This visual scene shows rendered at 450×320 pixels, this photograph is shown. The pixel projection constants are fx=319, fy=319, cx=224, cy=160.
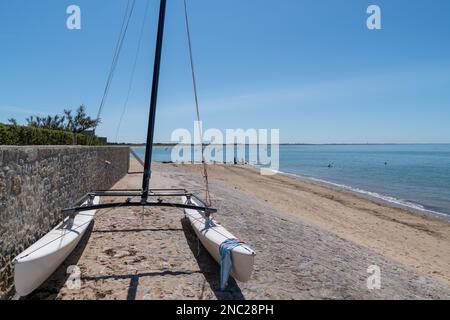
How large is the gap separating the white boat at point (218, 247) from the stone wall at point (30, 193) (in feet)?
9.84

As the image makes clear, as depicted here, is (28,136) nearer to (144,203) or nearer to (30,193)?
(30,193)

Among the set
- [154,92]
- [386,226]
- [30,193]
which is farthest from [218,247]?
[386,226]

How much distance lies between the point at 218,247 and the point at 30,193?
3338 mm

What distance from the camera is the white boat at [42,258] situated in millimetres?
4129

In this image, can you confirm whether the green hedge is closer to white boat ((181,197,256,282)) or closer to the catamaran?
the catamaran

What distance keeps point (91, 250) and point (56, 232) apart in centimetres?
80

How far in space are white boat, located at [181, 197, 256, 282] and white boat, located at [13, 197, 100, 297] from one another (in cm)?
238

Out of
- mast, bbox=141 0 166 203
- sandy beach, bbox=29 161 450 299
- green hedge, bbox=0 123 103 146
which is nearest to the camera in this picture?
sandy beach, bbox=29 161 450 299

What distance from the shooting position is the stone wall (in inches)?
178

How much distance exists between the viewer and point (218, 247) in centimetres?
557

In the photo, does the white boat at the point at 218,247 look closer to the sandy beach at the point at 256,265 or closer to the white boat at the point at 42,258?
the sandy beach at the point at 256,265

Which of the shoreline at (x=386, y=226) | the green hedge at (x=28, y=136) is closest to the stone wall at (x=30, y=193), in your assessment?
the green hedge at (x=28, y=136)

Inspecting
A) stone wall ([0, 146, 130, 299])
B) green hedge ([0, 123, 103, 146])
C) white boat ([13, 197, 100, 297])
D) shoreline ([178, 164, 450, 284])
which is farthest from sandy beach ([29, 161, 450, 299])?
green hedge ([0, 123, 103, 146])

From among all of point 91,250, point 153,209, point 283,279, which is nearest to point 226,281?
point 283,279
